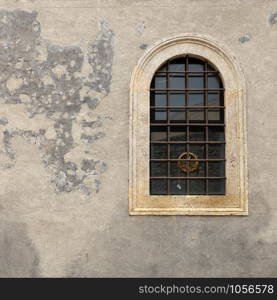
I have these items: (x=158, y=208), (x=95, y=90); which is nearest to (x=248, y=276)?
(x=158, y=208)

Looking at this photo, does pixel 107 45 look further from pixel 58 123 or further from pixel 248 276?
pixel 248 276

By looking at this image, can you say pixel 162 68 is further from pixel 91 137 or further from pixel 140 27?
pixel 91 137

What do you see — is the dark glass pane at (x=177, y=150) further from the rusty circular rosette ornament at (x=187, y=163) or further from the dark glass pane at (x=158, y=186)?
the dark glass pane at (x=158, y=186)

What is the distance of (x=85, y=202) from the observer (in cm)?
617

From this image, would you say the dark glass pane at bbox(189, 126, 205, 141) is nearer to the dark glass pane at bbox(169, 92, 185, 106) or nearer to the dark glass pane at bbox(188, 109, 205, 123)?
the dark glass pane at bbox(188, 109, 205, 123)

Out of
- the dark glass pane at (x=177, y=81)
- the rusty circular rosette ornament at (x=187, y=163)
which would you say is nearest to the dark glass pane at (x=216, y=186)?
the rusty circular rosette ornament at (x=187, y=163)

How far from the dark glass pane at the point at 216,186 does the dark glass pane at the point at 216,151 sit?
0.32 meters

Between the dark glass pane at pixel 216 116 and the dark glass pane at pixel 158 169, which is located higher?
the dark glass pane at pixel 216 116

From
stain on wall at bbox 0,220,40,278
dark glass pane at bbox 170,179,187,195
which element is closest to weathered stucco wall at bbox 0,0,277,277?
stain on wall at bbox 0,220,40,278

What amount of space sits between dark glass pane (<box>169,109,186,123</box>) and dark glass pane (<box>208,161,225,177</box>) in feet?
2.18

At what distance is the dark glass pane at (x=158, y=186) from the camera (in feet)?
20.6

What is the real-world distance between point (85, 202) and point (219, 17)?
2.92m
